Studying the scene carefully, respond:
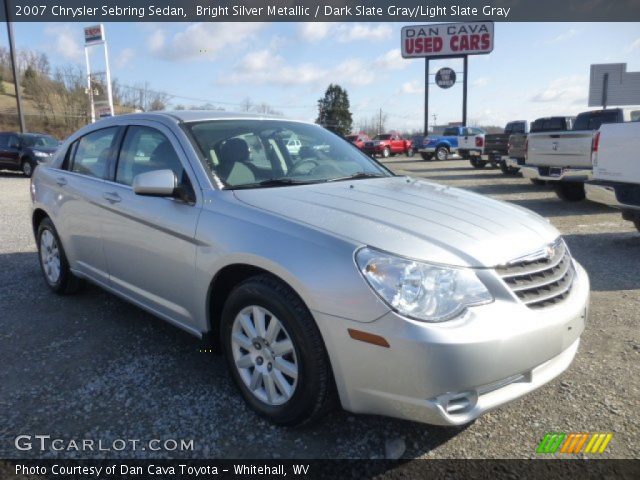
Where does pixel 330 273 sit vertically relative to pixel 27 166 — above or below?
below

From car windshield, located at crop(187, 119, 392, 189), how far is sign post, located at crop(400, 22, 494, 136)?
32.3 meters

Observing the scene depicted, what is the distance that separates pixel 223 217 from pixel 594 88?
684 inches

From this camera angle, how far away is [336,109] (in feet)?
231

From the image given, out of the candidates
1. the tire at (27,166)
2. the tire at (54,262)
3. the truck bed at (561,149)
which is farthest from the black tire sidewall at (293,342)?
the tire at (27,166)

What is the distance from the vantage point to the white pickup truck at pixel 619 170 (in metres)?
6.23

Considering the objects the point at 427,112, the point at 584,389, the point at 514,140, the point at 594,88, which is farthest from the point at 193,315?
the point at 427,112

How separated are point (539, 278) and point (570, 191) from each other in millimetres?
9356

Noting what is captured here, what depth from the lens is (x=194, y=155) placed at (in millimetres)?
3125

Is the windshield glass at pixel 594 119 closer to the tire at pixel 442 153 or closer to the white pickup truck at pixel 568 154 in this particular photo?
the white pickup truck at pixel 568 154

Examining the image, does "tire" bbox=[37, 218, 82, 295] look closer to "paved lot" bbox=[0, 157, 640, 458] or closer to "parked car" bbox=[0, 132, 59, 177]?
"paved lot" bbox=[0, 157, 640, 458]

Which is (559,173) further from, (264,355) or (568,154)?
(264,355)

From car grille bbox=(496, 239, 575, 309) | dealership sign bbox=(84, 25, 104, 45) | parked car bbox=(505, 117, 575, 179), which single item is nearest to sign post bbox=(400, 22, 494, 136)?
parked car bbox=(505, 117, 575, 179)

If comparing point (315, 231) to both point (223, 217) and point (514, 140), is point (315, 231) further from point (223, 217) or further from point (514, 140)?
point (514, 140)

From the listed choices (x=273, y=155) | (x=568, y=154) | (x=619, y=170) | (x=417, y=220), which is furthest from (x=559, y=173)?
(x=417, y=220)
